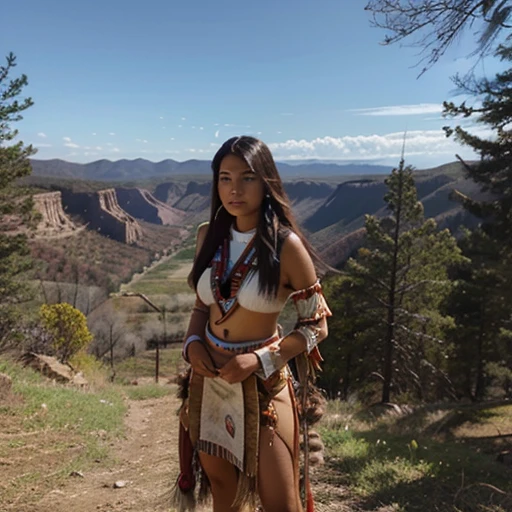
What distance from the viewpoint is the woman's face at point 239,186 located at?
1.90m

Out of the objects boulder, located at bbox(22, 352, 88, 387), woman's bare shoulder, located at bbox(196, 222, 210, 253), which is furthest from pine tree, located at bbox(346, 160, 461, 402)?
woman's bare shoulder, located at bbox(196, 222, 210, 253)

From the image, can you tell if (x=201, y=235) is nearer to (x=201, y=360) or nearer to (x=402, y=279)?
(x=201, y=360)

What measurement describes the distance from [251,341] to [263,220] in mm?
513

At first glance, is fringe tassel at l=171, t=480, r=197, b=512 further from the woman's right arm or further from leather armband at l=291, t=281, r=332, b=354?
leather armband at l=291, t=281, r=332, b=354

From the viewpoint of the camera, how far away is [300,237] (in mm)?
1987

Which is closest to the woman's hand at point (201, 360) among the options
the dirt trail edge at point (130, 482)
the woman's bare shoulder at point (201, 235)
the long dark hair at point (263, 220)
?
the long dark hair at point (263, 220)

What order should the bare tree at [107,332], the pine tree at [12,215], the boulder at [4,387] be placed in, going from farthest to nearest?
the bare tree at [107,332] < the pine tree at [12,215] < the boulder at [4,387]

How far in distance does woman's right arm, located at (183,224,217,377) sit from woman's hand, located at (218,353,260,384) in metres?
0.11

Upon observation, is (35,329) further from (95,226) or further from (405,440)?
(95,226)

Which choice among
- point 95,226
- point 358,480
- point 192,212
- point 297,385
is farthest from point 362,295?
point 192,212

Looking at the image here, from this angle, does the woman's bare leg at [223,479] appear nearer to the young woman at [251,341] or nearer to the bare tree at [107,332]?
the young woman at [251,341]

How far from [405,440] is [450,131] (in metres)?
5.18

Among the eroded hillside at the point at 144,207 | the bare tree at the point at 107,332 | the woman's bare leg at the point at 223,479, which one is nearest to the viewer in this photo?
the woman's bare leg at the point at 223,479

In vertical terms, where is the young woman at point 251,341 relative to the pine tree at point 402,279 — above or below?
above
